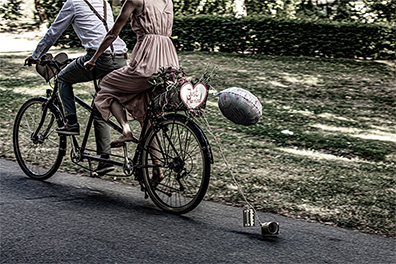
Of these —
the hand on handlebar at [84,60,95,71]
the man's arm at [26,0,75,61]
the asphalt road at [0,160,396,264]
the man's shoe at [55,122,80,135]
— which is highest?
the man's arm at [26,0,75,61]

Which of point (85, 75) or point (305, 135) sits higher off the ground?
point (85, 75)

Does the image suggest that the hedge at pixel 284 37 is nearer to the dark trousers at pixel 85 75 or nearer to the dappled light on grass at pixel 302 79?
the dappled light on grass at pixel 302 79

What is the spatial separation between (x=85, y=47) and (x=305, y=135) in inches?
169

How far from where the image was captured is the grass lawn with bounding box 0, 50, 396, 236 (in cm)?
516

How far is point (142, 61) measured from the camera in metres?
4.60

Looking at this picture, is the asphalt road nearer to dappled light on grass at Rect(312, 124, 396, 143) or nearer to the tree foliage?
dappled light on grass at Rect(312, 124, 396, 143)

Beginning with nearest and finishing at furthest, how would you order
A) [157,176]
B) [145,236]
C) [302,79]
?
[145,236]
[157,176]
[302,79]

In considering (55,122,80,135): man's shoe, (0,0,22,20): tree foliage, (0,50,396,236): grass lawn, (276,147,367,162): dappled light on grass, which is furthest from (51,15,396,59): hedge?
(55,122,80,135): man's shoe

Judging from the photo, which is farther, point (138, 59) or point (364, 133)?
point (364, 133)

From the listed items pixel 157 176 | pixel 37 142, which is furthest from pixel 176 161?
pixel 37 142

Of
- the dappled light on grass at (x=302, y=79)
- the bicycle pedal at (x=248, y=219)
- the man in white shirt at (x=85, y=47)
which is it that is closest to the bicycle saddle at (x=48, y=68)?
the man in white shirt at (x=85, y=47)

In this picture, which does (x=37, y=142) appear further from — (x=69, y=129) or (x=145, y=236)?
(x=145, y=236)

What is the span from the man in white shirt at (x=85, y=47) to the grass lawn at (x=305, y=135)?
3.04ft

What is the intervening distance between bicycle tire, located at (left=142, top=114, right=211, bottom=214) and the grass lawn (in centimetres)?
59
